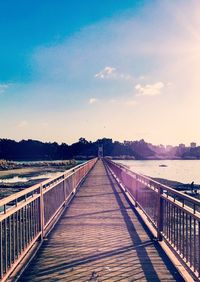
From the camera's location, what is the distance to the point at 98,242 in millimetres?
7293

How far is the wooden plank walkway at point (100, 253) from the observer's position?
17.4 ft

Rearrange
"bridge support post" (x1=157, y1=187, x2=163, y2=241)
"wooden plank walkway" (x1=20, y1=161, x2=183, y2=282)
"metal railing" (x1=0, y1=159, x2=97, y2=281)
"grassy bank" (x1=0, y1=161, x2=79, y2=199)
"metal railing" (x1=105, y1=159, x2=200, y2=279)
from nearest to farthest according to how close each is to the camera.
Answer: "metal railing" (x1=0, y1=159, x2=97, y2=281) < "metal railing" (x1=105, y1=159, x2=200, y2=279) < "wooden plank walkway" (x1=20, y1=161, x2=183, y2=282) < "bridge support post" (x1=157, y1=187, x2=163, y2=241) < "grassy bank" (x1=0, y1=161, x2=79, y2=199)

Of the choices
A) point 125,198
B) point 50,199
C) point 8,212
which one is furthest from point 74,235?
point 125,198

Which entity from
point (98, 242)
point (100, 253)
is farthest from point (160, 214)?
point (100, 253)

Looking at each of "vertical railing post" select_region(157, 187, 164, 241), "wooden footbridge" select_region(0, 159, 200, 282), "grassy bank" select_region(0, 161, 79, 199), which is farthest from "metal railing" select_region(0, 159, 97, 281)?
"vertical railing post" select_region(157, 187, 164, 241)

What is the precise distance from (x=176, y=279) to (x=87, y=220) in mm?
4926

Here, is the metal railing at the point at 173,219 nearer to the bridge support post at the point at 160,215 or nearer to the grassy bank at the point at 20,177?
the bridge support post at the point at 160,215

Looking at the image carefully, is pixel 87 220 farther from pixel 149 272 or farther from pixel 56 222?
pixel 149 272

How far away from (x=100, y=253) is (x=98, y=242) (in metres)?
0.86

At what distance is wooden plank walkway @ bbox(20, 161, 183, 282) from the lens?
5293mm

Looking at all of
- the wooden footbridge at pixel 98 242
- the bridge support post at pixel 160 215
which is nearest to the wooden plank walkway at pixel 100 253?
the wooden footbridge at pixel 98 242

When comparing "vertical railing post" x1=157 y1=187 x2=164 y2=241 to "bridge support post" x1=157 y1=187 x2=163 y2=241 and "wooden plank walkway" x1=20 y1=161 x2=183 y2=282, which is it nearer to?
"bridge support post" x1=157 y1=187 x2=163 y2=241

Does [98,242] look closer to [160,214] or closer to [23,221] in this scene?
[160,214]

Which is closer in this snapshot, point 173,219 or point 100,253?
point 173,219
